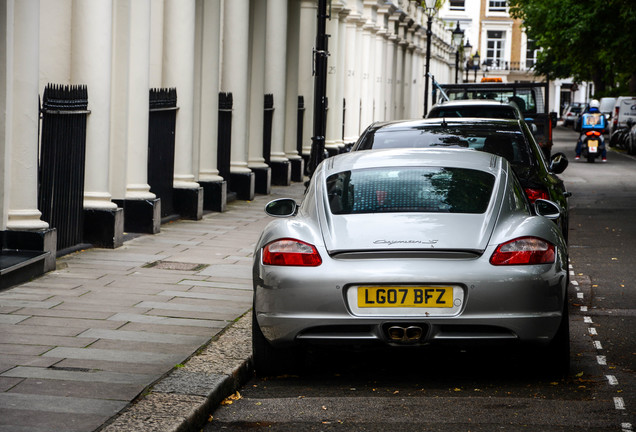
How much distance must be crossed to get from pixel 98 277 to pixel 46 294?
1.13m

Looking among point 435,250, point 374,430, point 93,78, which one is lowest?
point 374,430

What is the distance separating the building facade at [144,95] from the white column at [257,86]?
2 cm

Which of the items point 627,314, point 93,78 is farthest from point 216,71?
point 627,314

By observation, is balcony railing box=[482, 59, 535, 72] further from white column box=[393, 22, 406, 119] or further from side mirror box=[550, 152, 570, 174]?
side mirror box=[550, 152, 570, 174]

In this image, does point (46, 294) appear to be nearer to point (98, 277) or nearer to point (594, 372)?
point (98, 277)

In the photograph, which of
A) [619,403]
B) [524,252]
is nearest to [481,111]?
[524,252]

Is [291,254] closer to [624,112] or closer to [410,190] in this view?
[410,190]

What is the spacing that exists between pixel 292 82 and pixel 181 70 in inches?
405

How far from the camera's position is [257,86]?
880 inches

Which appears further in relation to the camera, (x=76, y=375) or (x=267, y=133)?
(x=267, y=133)

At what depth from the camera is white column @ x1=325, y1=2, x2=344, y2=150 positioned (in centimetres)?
3020

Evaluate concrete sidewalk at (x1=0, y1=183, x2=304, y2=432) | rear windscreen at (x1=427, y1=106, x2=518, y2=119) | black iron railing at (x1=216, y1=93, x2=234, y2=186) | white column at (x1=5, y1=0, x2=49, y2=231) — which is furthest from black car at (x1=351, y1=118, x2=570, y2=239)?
black iron railing at (x1=216, y1=93, x2=234, y2=186)

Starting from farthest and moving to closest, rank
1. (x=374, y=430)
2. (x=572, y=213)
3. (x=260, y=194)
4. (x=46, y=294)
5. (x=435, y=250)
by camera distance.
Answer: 1. (x=260, y=194)
2. (x=572, y=213)
3. (x=46, y=294)
4. (x=435, y=250)
5. (x=374, y=430)

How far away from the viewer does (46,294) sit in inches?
365
